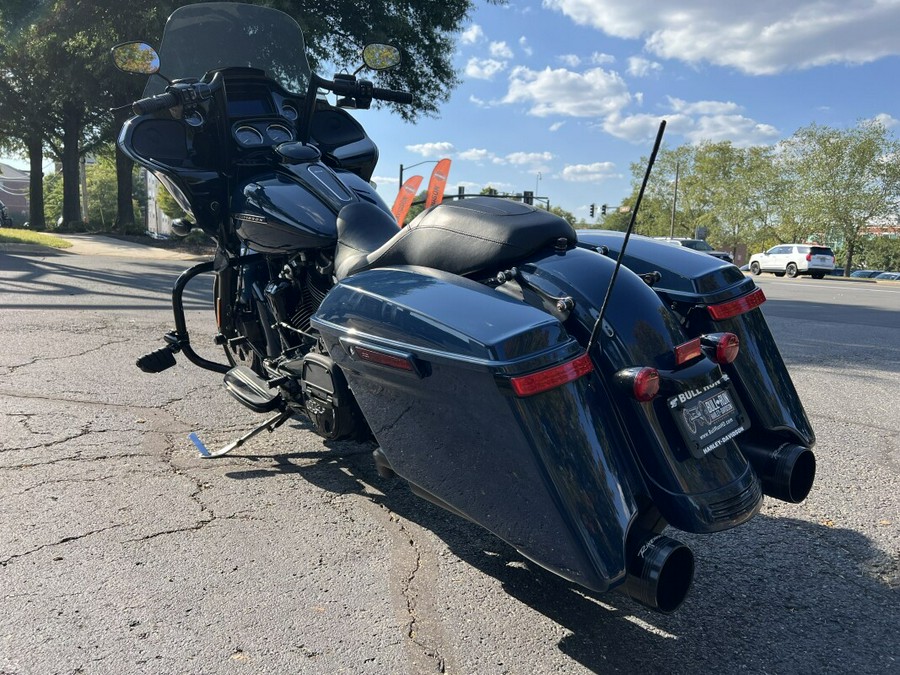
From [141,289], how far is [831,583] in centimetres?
941

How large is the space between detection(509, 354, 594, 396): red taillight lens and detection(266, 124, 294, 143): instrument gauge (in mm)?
2510

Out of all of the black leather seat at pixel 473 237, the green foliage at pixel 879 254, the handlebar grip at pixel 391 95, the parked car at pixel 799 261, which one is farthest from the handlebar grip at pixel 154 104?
the green foliage at pixel 879 254

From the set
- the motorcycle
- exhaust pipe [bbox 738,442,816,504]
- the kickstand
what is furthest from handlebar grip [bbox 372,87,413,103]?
exhaust pipe [bbox 738,442,816,504]

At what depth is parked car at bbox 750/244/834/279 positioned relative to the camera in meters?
30.4

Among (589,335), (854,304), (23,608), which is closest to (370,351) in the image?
(589,335)

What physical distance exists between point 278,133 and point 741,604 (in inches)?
124

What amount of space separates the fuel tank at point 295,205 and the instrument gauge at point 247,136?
9.7 inches

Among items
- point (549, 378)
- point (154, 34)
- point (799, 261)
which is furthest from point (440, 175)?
point (799, 261)

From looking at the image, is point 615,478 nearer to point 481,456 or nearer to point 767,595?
point 481,456

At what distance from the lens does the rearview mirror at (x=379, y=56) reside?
407cm

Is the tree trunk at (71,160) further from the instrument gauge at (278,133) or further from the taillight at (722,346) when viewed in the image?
the taillight at (722,346)

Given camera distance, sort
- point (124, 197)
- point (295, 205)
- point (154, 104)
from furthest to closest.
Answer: point (124, 197)
point (154, 104)
point (295, 205)

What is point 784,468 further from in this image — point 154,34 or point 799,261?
point 799,261

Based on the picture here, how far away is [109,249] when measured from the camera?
17812mm
